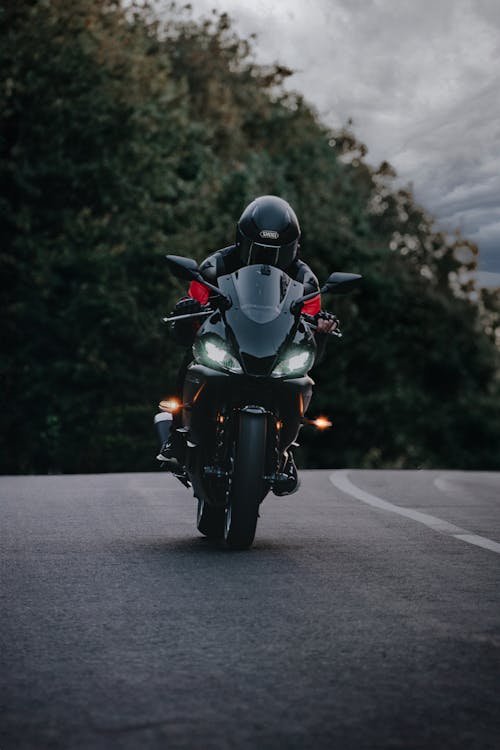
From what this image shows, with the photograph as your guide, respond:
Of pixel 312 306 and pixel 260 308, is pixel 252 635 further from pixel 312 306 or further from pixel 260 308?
pixel 312 306

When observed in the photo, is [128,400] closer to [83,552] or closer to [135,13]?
[135,13]

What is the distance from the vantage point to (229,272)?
970 cm

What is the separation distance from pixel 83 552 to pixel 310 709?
4.43 metres

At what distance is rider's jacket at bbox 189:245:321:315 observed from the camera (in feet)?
31.2

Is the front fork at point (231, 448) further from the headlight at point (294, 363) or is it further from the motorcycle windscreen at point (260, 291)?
the motorcycle windscreen at point (260, 291)

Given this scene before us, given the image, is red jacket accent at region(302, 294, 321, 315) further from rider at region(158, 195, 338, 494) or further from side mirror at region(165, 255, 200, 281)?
side mirror at region(165, 255, 200, 281)

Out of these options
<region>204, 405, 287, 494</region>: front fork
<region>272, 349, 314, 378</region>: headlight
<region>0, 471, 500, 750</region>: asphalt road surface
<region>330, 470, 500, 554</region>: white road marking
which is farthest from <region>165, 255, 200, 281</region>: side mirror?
<region>330, 470, 500, 554</region>: white road marking

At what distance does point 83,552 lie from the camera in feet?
28.9

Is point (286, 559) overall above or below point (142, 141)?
below

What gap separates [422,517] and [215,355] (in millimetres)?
3152

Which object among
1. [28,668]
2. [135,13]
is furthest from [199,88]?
[28,668]

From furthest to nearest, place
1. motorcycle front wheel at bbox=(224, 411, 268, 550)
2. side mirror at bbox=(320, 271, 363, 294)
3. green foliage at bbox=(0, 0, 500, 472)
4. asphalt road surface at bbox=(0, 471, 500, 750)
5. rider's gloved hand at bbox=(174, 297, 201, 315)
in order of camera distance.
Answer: green foliage at bbox=(0, 0, 500, 472) < rider's gloved hand at bbox=(174, 297, 201, 315) < side mirror at bbox=(320, 271, 363, 294) < motorcycle front wheel at bbox=(224, 411, 268, 550) < asphalt road surface at bbox=(0, 471, 500, 750)

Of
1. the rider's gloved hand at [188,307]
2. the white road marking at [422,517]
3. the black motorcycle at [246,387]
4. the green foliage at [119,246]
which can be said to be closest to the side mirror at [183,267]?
the black motorcycle at [246,387]

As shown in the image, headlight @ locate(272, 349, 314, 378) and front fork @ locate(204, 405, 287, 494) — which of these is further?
headlight @ locate(272, 349, 314, 378)
